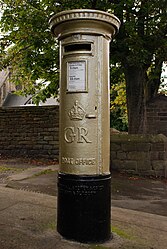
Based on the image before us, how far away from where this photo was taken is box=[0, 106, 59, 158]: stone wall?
9844 millimetres

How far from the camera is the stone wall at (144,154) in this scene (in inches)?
285

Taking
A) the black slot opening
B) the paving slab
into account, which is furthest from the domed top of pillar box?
the paving slab

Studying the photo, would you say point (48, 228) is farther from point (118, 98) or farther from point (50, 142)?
point (118, 98)

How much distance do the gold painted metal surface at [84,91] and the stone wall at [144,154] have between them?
4.58m

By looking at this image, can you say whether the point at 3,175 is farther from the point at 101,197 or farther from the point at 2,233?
the point at 101,197

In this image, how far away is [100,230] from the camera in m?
2.73

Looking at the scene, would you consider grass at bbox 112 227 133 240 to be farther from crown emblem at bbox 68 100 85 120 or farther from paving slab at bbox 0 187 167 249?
crown emblem at bbox 68 100 85 120

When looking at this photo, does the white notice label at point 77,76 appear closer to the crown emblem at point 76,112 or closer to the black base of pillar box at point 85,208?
the crown emblem at point 76,112

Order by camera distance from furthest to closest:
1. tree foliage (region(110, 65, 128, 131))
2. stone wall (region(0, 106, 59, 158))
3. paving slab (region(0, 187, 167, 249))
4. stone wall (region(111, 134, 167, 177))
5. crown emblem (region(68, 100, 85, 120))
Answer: tree foliage (region(110, 65, 128, 131)) < stone wall (region(0, 106, 59, 158)) < stone wall (region(111, 134, 167, 177)) < crown emblem (region(68, 100, 85, 120)) < paving slab (region(0, 187, 167, 249))

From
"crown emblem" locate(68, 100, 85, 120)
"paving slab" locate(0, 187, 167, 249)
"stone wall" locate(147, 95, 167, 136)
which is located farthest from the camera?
"stone wall" locate(147, 95, 167, 136)

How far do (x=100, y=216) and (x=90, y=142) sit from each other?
738mm

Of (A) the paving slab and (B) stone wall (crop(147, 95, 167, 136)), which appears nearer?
(A) the paving slab

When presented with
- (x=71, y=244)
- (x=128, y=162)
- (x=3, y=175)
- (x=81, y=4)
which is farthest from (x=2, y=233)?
(x=81, y=4)

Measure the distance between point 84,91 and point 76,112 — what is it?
0.23m
